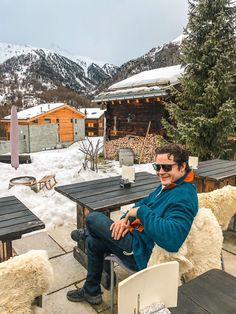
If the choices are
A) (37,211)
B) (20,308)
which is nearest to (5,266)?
(20,308)

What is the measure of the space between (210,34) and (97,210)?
6289mm

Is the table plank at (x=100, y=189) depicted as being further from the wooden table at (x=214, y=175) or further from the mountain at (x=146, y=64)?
the mountain at (x=146, y=64)

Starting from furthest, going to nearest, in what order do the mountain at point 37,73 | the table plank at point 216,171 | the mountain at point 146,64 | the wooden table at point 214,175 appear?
the mountain at point 37,73 < the mountain at point 146,64 < the table plank at point 216,171 < the wooden table at point 214,175

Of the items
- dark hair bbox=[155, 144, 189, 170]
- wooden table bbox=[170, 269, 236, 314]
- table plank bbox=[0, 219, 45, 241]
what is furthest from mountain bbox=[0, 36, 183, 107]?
wooden table bbox=[170, 269, 236, 314]

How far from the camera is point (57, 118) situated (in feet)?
70.7

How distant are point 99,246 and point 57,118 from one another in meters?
20.6

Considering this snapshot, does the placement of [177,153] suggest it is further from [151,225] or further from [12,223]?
[12,223]

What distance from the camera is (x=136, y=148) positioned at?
975 centimetres

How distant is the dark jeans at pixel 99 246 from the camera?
1890mm

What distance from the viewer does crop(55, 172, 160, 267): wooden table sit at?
245 cm

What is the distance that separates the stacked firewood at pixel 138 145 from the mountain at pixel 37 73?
42.9 metres

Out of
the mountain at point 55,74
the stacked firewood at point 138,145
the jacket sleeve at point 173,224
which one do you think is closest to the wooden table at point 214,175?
the jacket sleeve at point 173,224

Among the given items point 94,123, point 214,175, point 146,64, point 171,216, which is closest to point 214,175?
point 214,175

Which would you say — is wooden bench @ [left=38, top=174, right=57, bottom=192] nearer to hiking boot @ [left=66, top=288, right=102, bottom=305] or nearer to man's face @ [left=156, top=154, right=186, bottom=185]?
hiking boot @ [left=66, top=288, right=102, bottom=305]
